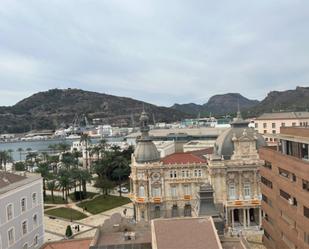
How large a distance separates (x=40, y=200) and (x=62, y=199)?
4753cm

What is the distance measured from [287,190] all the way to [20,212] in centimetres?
3022

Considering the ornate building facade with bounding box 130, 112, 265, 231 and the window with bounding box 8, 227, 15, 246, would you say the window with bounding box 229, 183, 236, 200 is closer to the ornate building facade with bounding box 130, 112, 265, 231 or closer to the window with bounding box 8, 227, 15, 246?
the ornate building facade with bounding box 130, 112, 265, 231

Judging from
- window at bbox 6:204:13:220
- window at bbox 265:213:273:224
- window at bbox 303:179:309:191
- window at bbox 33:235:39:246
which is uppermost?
window at bbox 303:179:309:191

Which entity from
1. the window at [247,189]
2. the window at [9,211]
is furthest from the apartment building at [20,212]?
the window at [247,189]

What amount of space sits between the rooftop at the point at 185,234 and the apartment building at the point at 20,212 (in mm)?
19656

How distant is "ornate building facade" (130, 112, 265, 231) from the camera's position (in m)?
66.1

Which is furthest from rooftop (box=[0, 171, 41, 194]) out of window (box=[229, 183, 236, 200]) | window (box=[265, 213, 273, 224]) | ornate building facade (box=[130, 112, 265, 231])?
window (box=[229, 183, 236, 200])

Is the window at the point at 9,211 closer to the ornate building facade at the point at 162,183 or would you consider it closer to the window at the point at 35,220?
the window at the point at 35,220

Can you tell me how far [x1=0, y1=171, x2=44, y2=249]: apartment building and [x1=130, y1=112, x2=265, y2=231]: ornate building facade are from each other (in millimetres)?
26987

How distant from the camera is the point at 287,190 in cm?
3978

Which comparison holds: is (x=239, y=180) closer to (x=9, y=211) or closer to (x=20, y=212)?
(x=20, y=212)

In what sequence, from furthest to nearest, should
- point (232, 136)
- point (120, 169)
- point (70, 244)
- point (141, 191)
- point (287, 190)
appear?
point (120, 169) → point (141, 191) → point (232, 136) → point (287, 190) → point (70, 244)

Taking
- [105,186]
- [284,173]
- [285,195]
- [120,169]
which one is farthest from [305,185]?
[120,169]

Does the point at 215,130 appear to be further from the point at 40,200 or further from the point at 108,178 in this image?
the point at 40,200
